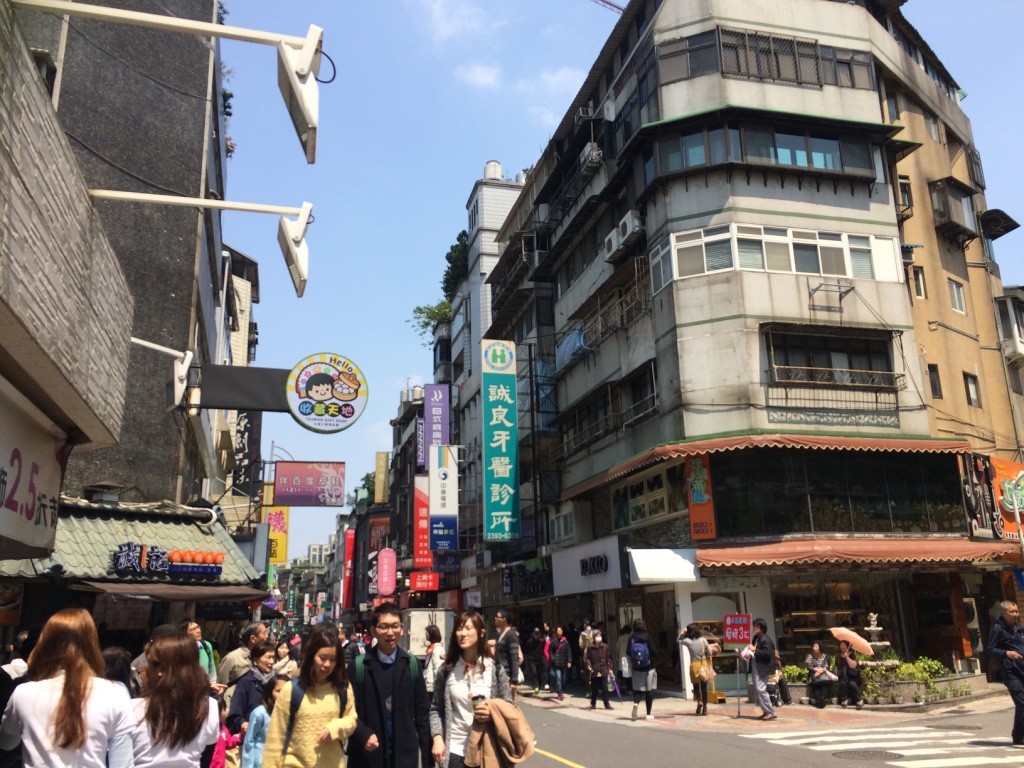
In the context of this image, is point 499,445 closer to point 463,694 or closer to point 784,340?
point 784,340

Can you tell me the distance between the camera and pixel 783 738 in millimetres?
13102

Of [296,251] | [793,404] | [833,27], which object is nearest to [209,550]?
[296,251]

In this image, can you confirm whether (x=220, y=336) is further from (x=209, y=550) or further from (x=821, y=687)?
(x=821, y=687)

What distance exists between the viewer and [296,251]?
8586mm

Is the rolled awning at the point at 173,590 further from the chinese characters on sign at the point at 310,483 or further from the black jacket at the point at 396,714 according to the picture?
the black jacket at the point at 396,714

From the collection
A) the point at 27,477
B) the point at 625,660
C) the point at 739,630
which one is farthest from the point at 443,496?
the point at 27,477

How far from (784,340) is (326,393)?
12.3 meters

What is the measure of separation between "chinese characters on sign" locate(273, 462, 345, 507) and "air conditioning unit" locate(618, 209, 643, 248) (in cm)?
1084

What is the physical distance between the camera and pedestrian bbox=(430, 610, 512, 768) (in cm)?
620

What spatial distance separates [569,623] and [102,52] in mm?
23978

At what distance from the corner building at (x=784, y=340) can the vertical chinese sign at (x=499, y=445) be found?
3395mm

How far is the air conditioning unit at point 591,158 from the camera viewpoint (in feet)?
91.8

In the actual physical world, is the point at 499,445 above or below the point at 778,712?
above

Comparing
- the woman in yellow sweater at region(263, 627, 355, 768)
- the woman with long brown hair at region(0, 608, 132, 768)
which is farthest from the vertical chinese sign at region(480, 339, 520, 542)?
the woman with long brown hair at region(0, 608, 132, 768)
